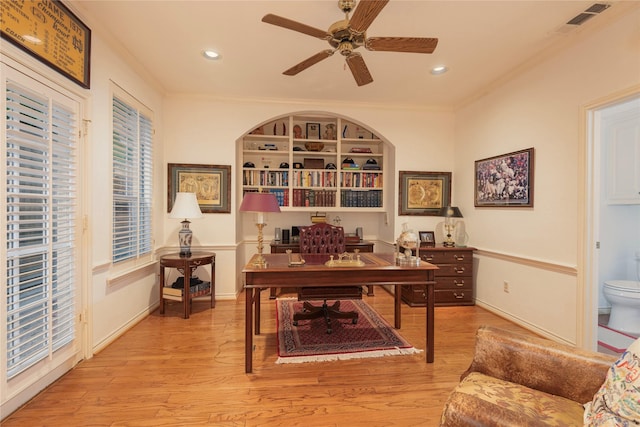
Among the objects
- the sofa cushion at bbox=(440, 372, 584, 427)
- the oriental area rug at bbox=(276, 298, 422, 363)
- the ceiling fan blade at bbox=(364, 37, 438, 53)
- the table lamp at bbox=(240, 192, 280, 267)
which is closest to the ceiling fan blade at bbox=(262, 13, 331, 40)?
the ceiling fan blade at bbox=(364, 37, 438, 53)

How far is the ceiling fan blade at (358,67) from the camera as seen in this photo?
6.91 feet

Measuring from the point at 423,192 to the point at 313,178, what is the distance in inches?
64.4


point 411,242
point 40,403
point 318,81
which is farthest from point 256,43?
point 40,403

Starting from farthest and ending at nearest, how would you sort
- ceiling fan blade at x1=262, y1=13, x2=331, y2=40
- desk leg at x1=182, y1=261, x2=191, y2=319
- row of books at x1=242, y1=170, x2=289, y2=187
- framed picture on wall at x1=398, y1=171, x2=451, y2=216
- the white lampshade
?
row of books at x1=242, y1=170, x2=289, y2=187 < framed picture on wall at x1=398, y1=171, x2=451, y2=216 < the white lampshade < desk leg at x1=182, y1=261, x2=191, y2=319 < ceiling fan blade at x1=262, y1=13, x2=331, y2=40

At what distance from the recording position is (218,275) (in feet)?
12.7

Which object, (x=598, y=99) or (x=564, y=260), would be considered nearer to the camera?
(x=598, y=99)

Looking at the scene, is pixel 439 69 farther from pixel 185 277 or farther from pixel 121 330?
pixel 121 330

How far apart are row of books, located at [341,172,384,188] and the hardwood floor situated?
2.39 m

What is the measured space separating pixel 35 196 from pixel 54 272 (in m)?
0.54

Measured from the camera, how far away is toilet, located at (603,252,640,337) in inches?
112

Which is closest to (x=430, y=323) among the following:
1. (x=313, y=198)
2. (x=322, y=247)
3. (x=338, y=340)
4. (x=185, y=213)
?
(x=338, y=340)

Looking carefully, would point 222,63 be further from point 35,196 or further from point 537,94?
point 537,94

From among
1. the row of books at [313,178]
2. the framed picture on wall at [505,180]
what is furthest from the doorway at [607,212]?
the row of books at [313,178]

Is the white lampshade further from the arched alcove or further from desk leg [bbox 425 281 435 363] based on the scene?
desk leg [bbox 425 281 435 363]
